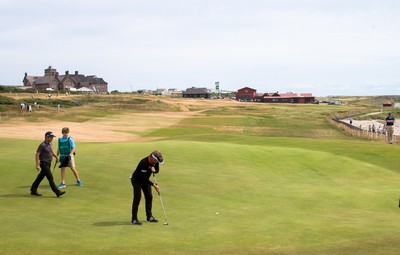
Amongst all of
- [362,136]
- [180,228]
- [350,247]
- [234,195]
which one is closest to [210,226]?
[180,228]

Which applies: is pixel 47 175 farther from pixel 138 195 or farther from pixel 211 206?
pixel 211 206

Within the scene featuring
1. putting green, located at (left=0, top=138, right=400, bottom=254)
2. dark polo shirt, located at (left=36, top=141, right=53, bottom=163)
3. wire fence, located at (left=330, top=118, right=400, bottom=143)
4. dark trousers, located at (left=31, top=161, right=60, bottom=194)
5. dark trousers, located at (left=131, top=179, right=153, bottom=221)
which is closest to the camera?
putting green, located at (left=0, top=138, right=400, bottom=254)

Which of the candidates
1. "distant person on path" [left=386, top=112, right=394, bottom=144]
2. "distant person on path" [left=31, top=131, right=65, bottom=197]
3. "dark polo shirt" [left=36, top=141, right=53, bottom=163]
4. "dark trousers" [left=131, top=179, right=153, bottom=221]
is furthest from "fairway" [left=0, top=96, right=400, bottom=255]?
"distant person on path" [left=386, top=112, right=394, bottom=144]

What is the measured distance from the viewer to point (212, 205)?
66.5ft

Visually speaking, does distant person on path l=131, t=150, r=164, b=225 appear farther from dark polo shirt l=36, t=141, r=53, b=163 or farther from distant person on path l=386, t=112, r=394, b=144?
distant person on path l=386, t=112, r=394, b=144

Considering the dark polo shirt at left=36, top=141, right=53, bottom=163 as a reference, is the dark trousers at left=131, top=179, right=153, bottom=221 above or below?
below

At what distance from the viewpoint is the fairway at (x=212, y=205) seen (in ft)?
46.1

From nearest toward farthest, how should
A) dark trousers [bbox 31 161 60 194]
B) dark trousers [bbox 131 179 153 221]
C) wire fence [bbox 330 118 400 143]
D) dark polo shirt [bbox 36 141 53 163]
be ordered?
dark trousers [bbox 131 179 153 221] → dark trousers [bbox 31 161 60 194] → dark polo shirt [bbox 36 141 53 163] → wire fence [bbox 330 118 400 143]

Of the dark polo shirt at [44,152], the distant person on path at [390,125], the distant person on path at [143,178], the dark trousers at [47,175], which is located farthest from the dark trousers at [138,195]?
the distant person on path at [390,125]

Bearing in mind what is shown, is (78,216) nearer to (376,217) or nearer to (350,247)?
(350,247)

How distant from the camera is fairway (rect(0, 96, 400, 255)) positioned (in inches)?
553

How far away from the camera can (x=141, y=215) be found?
720 inches

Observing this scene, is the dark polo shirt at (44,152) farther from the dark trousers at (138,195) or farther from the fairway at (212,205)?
the dark trousers at (138,195)

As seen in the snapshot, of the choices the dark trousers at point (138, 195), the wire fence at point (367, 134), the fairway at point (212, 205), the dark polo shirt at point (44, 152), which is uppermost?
the dark polo shirt at point (44, 152)
